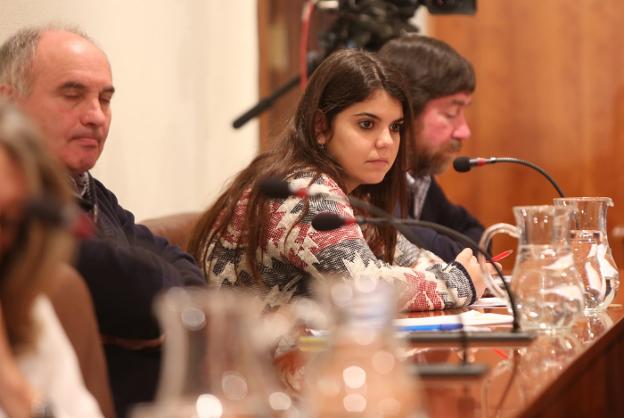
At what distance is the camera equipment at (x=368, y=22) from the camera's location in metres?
3.71

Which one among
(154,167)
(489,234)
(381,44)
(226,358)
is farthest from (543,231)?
(381,44)

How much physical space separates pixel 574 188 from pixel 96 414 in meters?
3.79

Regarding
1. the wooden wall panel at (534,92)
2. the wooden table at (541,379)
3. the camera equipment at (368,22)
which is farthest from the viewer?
the wooden wall panel at (534,92)

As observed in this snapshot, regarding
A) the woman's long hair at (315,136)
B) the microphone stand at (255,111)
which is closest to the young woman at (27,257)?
the woman's long hair at (315,136)

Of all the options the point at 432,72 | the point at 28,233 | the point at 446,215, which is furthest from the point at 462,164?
the point at 28,233

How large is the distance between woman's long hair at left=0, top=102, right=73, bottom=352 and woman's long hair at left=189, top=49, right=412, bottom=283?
1.30 m

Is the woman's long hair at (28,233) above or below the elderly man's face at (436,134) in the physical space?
above

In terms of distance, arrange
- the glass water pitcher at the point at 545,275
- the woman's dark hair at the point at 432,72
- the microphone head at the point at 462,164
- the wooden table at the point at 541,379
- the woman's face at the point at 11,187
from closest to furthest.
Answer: the woman's face at the point at 11,187 → the wooden table at the point at 541,379 → the glass water pitcher at the point at 545,275 → the microphone head at the point at 462,164 → the woman's dark hair at the point at 432,72

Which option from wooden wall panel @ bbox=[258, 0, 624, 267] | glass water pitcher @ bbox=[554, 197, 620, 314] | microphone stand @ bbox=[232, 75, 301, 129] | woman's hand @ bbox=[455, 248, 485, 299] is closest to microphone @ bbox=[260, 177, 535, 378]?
glass water pitcher @ bbox=[554, 197, 620, 314]

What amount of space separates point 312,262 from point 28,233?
1263 millimetres

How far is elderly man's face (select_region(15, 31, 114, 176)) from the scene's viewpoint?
213 cm

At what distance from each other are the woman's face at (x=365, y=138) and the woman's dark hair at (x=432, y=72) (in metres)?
0.97

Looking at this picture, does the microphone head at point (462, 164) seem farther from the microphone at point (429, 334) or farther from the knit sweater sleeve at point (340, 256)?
the microphone at point (429, 334)

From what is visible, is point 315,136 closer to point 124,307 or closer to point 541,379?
point 124,307
